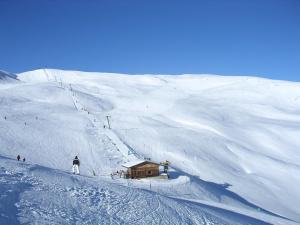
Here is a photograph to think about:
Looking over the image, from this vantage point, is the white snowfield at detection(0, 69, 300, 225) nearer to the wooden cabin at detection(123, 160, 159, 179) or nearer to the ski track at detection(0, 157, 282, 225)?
the ski track at detection(0, 157, 282, 225)

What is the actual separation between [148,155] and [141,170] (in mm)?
9954

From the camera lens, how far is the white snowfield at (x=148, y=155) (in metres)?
16.2

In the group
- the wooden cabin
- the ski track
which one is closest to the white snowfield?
the ski track

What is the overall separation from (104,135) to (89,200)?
3042cm

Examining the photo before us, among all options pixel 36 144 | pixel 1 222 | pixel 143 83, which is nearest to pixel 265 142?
pixel 36 144

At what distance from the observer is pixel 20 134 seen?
144ft

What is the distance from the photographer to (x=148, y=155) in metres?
43.8

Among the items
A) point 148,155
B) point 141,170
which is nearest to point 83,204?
point 141,170

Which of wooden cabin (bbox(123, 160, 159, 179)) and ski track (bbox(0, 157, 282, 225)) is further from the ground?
wooden cabin (bbox(123, 160, 159, 179))

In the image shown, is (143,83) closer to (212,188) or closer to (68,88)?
(68,88)

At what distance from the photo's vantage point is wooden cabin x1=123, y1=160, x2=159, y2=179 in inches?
1313

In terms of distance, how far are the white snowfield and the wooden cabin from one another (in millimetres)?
1007

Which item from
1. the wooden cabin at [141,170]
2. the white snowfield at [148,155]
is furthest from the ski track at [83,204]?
the wooden cabin at [141,170]

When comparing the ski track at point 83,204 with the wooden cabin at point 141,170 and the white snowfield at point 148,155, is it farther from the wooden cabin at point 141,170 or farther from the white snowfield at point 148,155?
the wooden cabin at point 141,170
